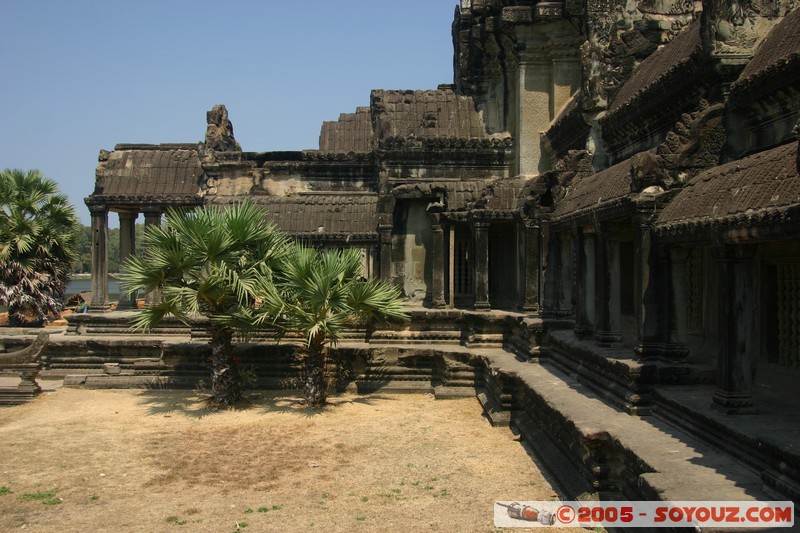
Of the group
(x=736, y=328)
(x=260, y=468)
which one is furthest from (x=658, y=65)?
(x=260, y=468)

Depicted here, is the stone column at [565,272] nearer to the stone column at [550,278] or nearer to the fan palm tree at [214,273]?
the stone column at [550,278]

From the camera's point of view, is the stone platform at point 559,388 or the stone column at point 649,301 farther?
the stone column at point 649,301

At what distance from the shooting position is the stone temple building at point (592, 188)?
6.52 metres

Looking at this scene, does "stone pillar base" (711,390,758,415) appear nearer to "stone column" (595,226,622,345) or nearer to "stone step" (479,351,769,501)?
"stone step" (479,351,769,501)

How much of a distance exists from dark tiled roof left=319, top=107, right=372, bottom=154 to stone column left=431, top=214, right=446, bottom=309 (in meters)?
3.73

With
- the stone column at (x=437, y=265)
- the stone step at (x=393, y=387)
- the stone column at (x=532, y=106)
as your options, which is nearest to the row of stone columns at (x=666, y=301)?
the stone step at (x=393, y=387)

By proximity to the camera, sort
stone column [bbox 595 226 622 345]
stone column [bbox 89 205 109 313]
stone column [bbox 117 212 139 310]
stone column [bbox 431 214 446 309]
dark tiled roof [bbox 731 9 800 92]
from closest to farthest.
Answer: dark tiled roof [bbox 731 9 800 92] < stone column [bbox 595 226 622 345] < stone column [bbox 431 214 446 309] < stone column [bbox 89 205 109 313] < stone column [bbox 117 212 139 310]

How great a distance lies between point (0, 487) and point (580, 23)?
1313 cm

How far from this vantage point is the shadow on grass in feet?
39.2

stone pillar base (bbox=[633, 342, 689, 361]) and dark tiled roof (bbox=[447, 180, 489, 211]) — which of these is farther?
dark tiled roof (bbox=[447, 180, 489, 211])

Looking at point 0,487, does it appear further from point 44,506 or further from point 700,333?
point 700,333

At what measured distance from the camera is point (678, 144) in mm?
7594

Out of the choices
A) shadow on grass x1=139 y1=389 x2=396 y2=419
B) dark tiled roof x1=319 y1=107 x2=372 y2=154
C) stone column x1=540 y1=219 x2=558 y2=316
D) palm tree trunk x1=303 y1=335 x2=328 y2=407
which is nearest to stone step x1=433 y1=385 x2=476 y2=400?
shadow on grass x1=139 y1=389 x2=396 y2=419

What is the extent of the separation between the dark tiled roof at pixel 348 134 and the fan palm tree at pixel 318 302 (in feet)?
22.3
